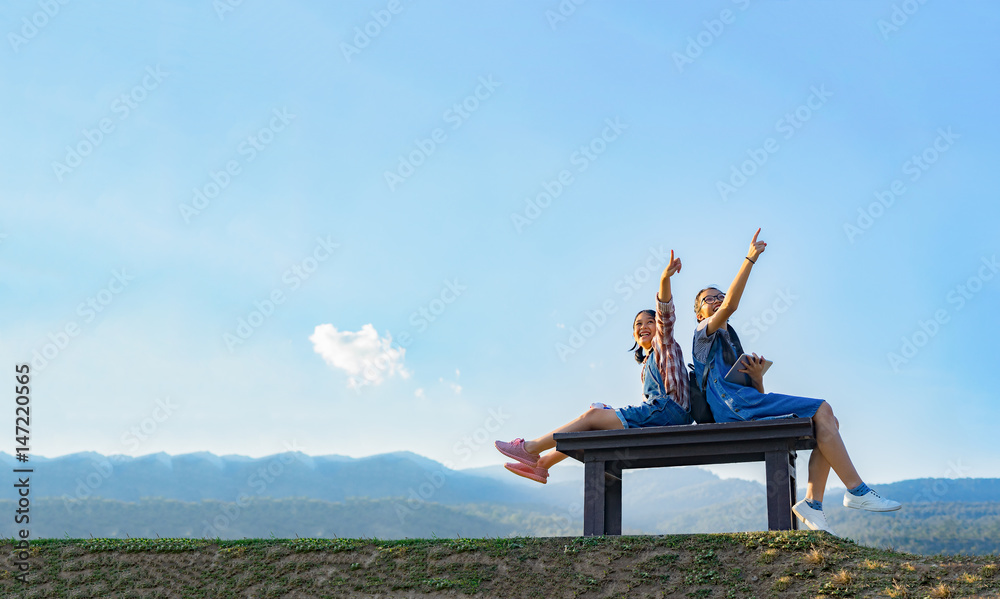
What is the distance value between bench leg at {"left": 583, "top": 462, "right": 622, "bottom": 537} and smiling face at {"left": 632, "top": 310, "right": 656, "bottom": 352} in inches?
49.8

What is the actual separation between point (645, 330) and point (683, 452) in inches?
52.7

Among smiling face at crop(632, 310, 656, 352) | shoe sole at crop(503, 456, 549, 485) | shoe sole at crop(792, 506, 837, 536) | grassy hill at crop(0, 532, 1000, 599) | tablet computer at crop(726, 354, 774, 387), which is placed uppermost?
smiling face at crop(632, 310, 656, 352)

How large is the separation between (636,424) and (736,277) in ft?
5.36

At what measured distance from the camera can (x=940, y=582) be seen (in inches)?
243

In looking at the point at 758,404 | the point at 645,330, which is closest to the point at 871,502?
the point at 758,404

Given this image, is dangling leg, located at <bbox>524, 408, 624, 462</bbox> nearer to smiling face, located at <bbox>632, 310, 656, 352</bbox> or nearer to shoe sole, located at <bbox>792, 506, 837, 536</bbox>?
smiling face, located at <bbox>632, 310, 656, 352</bbox>

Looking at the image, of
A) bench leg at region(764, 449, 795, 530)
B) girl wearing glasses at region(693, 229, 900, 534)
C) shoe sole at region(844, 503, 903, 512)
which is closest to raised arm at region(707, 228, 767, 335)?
girl wearing glasses at region(693, 229, 900, 534)

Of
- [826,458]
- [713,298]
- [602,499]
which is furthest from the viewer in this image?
[713,298]

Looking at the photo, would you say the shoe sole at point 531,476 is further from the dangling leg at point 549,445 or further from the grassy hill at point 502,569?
the grassy hill at point 502,569

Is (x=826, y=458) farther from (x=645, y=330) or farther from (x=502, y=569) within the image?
(x=502, y=569)

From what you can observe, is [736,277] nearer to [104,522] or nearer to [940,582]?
[940,582]

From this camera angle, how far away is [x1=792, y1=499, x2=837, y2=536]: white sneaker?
7160mm

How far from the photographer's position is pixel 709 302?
8234mm

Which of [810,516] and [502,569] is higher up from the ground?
[810,516]
